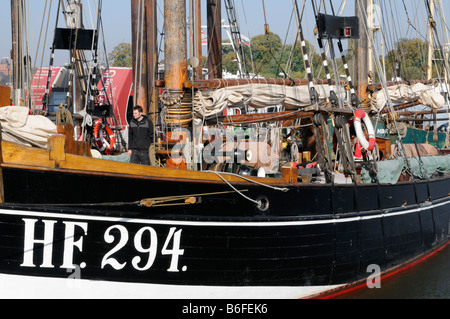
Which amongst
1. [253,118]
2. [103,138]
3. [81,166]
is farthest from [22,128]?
[103,138]

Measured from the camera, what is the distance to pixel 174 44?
27.1 ft

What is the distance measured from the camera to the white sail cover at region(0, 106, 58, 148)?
6352 mm

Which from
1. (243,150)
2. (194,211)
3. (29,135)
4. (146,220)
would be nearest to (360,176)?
(243,150)

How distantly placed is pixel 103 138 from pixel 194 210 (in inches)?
295

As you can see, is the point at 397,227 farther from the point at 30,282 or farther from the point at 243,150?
the point at 30,282

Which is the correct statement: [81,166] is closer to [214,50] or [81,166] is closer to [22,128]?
[22,128]

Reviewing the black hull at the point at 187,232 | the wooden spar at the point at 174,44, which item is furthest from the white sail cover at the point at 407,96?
the wooden spar at the point at 174,44

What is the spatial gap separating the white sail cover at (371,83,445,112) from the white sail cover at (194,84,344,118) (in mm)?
2754

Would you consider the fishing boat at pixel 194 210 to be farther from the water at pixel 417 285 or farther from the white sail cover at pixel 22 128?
the water at pixel 417 285

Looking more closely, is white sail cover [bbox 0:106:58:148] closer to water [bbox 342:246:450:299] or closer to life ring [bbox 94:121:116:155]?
water [bbox 342:246:450:299]

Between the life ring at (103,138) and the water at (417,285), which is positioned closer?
the water at (417,285)

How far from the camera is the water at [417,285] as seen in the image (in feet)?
30.2

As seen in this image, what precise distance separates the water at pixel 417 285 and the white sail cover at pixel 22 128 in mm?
4851

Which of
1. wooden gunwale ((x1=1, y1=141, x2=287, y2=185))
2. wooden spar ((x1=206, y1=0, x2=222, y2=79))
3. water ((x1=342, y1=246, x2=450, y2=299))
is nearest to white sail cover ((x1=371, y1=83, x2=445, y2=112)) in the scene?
wooden spar ((x1=206, y1=0, x2=222, y2=79))
